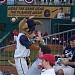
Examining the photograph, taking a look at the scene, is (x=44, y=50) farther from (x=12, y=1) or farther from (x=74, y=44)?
(x=12, y=1)

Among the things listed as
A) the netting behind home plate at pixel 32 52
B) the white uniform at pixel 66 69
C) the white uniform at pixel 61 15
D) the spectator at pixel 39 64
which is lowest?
the white uniform at pixel 61 15

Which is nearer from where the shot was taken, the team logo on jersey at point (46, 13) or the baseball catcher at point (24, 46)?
the baseball catcher at point (24, 46)

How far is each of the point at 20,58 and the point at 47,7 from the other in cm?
1897

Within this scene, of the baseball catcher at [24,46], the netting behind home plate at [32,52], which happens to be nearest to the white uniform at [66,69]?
the baseball catcher at [24,46]

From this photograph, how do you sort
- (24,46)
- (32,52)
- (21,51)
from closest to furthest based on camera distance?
1. (24,46)
2. (21,51)
3. (32,52)

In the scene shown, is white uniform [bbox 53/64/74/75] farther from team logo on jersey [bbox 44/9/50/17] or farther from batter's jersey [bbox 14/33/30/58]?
team logo on jersey [bbox 44/9/50/17]

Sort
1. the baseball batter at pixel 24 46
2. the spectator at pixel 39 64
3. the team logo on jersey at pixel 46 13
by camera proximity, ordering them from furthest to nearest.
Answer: the team logo on jersey at pixel 46 13 → the baseball batter at pixel 24 46 → the spectator at pixel 39 64

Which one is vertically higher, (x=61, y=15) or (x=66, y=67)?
(x=66, y=67)

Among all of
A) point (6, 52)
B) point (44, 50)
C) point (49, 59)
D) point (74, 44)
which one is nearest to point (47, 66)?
point (49, 59)

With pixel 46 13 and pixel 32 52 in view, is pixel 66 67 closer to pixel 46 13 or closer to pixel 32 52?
pixel 32 52

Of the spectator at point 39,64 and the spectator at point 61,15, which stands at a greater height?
the spectator at point 39,64

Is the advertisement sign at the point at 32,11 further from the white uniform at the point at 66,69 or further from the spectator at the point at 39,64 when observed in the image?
the spectator at the point at 39,64

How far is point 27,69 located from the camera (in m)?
7.56

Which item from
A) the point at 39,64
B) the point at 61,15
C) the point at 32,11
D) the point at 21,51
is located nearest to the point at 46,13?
the point at 32,11
